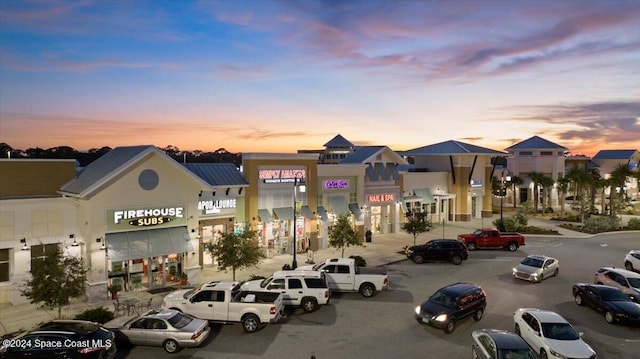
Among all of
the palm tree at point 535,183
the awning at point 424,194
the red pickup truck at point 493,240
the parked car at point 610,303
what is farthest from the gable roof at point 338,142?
the parked car at point 610,303

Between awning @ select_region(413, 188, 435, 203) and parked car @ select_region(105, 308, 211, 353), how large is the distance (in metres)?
39.0

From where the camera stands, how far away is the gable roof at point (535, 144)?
77.2 meters

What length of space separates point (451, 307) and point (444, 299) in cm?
76

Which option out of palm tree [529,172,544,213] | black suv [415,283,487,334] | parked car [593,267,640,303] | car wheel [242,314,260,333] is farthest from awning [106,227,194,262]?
palm tree [529,172,544,213]

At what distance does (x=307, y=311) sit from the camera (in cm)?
2275

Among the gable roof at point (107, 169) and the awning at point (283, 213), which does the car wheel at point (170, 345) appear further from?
the awning at point (283, 213)

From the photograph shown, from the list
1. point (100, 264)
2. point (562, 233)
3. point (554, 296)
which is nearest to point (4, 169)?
point (100, 264)

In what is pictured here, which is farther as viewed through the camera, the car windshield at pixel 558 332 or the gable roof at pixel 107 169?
the gable roof at pixel 107 169

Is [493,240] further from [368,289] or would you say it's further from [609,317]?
[368,289]

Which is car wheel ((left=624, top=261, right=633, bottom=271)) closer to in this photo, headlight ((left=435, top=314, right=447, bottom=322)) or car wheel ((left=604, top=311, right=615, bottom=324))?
car wheel ((left=604, top=311, right=615, bottom=324))

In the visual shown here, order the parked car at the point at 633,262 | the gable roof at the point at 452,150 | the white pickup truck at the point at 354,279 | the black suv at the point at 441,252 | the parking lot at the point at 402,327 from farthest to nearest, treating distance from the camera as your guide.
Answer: the gable roof at the point at 452,150 → the black suv at the point at 441,252 → the parked car at the point at 633,262 → the white pickup truck at the point at 354,279 → the parking lot at the point at 402,327

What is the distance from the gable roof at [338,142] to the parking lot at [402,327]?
12475cm

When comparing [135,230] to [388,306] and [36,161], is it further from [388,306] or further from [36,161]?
[388,306]

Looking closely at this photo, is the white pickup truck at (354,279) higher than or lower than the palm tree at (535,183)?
lower
